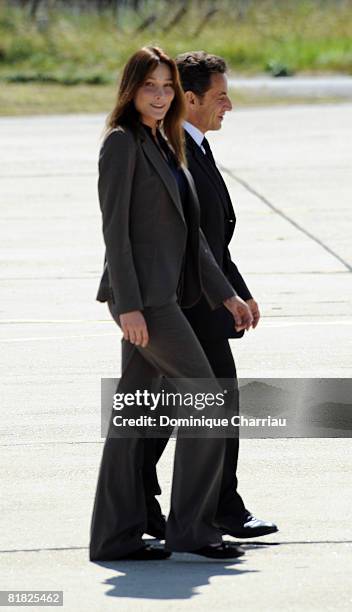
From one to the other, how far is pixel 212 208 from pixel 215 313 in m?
0.39

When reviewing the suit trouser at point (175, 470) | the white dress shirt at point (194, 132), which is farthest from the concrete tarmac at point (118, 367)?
the white dress shirt at point (194, 132)

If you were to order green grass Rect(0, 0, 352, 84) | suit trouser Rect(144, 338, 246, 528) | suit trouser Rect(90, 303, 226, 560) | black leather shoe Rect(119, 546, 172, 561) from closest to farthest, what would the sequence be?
suit trouser Rect(90, 303, 226, 560), black leather shoe Rect(119, 546, 172, 561), suit trouser Rect(144, 338, 246, 528), green grass Rect(0, 0, 352, 84)

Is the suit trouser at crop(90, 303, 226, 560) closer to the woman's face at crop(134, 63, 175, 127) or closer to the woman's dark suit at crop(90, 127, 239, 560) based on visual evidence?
the woman's dark suit at crop(90, 127, 239, 560)

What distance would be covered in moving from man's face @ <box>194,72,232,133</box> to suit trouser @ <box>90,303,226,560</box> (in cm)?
81

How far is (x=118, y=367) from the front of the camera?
29.2 feet

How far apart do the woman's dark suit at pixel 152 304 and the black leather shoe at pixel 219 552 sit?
0.10 ft

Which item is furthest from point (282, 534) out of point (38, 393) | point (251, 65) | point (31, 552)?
point (251, 65)

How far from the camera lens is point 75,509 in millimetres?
6152

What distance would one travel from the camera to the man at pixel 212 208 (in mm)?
5781

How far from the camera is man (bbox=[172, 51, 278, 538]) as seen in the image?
5.78m

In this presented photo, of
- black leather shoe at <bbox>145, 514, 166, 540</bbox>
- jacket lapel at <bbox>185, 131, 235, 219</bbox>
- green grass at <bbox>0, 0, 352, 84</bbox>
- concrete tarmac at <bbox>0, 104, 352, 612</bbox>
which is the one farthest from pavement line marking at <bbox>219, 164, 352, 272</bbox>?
green grass at <bbox>0, 0, 352, 84</bbox>

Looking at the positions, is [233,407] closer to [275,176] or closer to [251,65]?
[275,176]

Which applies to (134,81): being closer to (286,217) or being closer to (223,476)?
(223,476)

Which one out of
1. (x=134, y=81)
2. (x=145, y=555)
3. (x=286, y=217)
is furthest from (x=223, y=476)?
(x=286, y=217)
